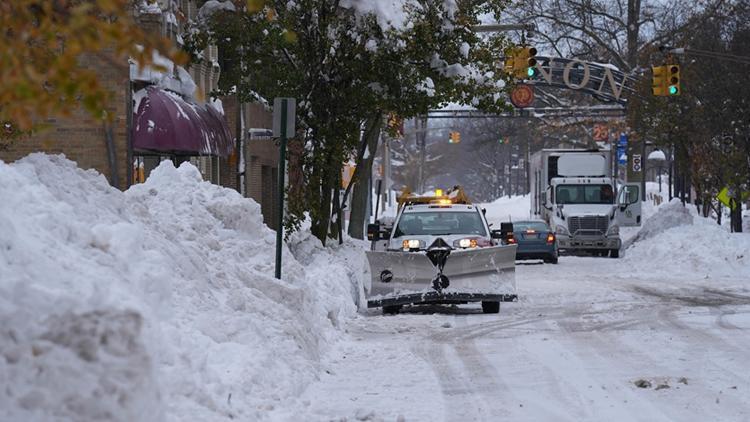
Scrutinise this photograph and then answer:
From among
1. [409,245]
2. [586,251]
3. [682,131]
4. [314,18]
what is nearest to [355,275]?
[409,245]

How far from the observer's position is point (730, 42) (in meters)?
40.5

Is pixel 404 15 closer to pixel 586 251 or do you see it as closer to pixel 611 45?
pixel 586 251

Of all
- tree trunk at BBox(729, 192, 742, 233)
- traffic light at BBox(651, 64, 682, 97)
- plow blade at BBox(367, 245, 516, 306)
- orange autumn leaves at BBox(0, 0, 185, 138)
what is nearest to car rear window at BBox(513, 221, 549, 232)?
traffic light at BBox(651, 64, 682, 97)

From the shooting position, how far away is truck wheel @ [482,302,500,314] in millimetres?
19078

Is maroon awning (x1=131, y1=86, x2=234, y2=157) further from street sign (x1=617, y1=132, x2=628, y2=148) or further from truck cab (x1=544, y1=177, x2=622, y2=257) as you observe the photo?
street sign (x1=617, y1=132, x2=628, y2=148)

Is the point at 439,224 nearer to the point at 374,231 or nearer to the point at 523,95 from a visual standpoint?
the point at 374,231

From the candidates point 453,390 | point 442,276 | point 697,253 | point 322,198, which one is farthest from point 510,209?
point 453,390

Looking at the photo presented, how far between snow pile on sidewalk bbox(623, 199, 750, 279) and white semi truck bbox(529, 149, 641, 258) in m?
1.36

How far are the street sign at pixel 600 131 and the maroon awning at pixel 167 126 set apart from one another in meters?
45.2

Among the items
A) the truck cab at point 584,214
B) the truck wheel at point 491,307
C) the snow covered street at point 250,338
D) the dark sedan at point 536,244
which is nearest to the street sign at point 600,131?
the truck cab at point 584,214

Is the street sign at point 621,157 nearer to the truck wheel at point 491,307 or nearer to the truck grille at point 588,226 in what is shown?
the truck grille at point 588,226

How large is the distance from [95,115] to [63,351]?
5.85 ft

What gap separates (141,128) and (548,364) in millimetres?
13631

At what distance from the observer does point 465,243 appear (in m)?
19.6
